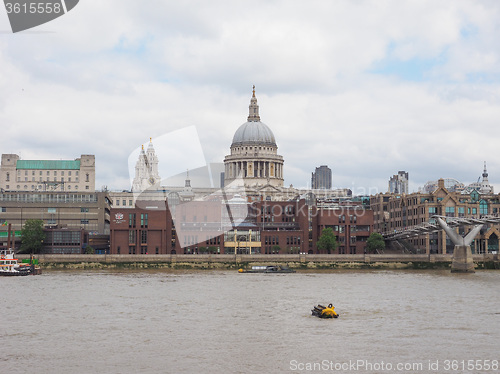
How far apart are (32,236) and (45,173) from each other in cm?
8847

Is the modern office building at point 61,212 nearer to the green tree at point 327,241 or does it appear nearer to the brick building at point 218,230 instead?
the brick building at point 218,230

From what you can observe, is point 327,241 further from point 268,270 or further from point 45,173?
point 45,173

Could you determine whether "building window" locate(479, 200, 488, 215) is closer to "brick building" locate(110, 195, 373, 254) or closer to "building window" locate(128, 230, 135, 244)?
"brick building" locate(110, 195, 373, 254)

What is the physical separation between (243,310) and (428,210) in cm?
8138

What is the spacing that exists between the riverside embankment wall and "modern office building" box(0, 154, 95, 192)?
300ft

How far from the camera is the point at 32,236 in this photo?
366ft

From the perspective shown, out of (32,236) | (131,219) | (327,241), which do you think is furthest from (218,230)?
(32,236)

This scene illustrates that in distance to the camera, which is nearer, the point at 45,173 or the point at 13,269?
the point at 13,269

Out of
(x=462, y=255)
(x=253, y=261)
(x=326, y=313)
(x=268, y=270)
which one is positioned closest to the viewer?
(x=326, y=313)

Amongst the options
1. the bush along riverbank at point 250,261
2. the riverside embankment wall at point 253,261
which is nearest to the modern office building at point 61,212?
the riverside embankment wall at point 253,261

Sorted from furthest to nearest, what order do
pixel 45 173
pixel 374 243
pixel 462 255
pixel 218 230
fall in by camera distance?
1. pixel 45 173
2. pixel 218 230
3. pixel 374 243
4. pixel 462 255

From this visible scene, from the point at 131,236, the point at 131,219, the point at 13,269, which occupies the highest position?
the point at 131,219

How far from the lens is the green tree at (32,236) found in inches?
4395

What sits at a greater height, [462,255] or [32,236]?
[32,236]
